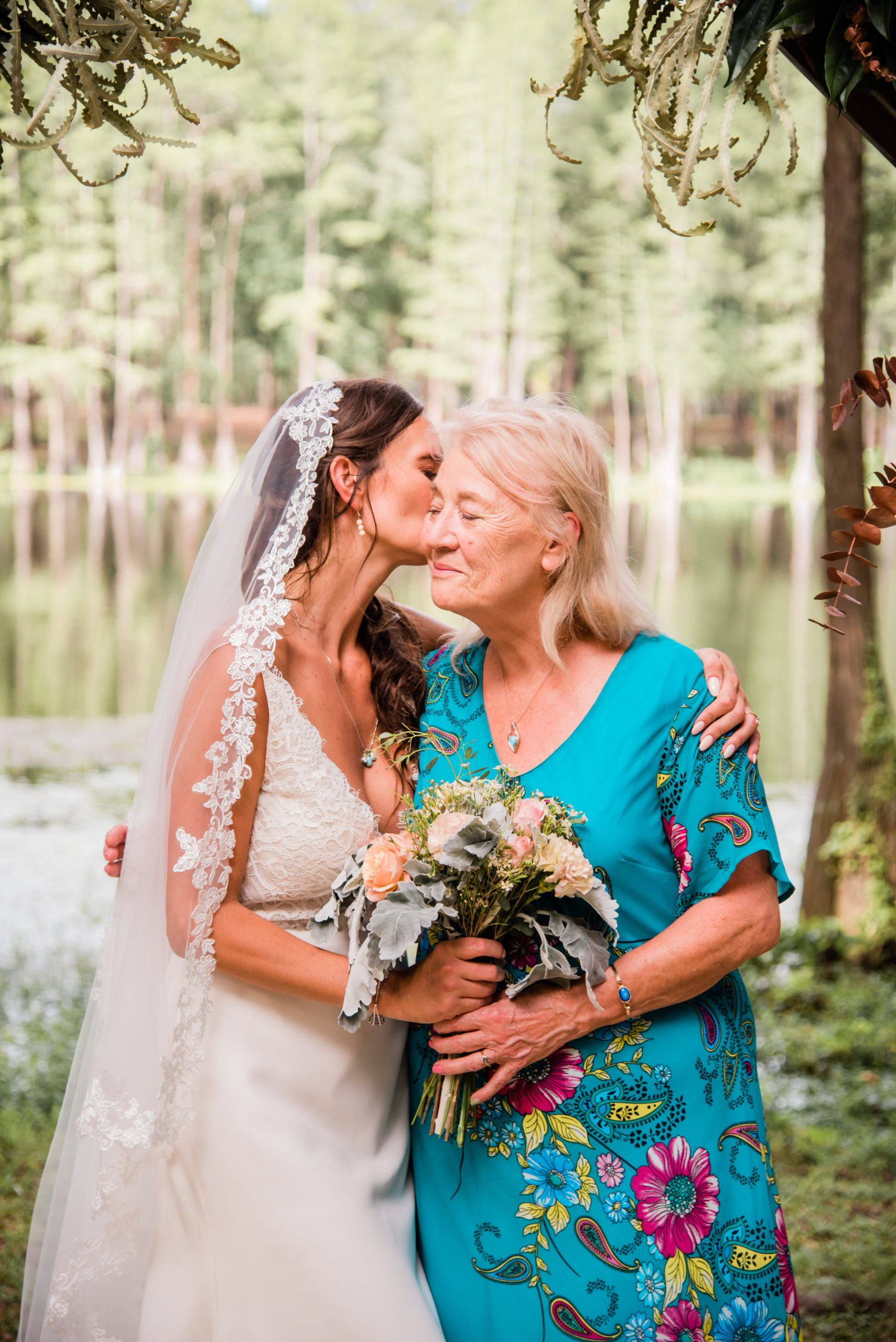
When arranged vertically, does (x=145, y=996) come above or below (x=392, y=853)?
below

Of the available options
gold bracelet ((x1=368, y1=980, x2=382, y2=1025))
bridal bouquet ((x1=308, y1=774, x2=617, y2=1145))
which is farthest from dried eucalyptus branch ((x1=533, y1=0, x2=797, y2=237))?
gold bracelet ((x1=368, y1=980, x2=382, y2=1025))

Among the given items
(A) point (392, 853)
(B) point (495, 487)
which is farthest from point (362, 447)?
(A) point (392, 853)

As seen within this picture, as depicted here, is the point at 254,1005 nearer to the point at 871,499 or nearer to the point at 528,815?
the point at 528,815

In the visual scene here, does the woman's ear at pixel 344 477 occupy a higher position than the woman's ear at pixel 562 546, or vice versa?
the woman's ear at pixel 344 477

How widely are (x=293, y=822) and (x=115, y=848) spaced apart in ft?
1.50

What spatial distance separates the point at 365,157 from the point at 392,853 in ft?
81.6

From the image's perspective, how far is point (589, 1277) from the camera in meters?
2.08

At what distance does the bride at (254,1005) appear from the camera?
7.03ft

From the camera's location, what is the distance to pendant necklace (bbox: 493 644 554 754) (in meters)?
2.32

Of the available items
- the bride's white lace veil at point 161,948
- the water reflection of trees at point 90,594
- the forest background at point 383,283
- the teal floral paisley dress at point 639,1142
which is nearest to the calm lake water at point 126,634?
the water reflection of trees at point 90,594

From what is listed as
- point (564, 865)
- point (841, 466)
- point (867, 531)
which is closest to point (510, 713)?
point (564, 865)

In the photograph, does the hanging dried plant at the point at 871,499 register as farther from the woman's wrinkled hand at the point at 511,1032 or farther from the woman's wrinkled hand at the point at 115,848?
the woman's wrinkled hand at the point at 115,848

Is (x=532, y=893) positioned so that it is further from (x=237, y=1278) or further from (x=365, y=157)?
(x=365, y=157)

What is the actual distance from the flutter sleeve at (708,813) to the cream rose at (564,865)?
0.35 metres
